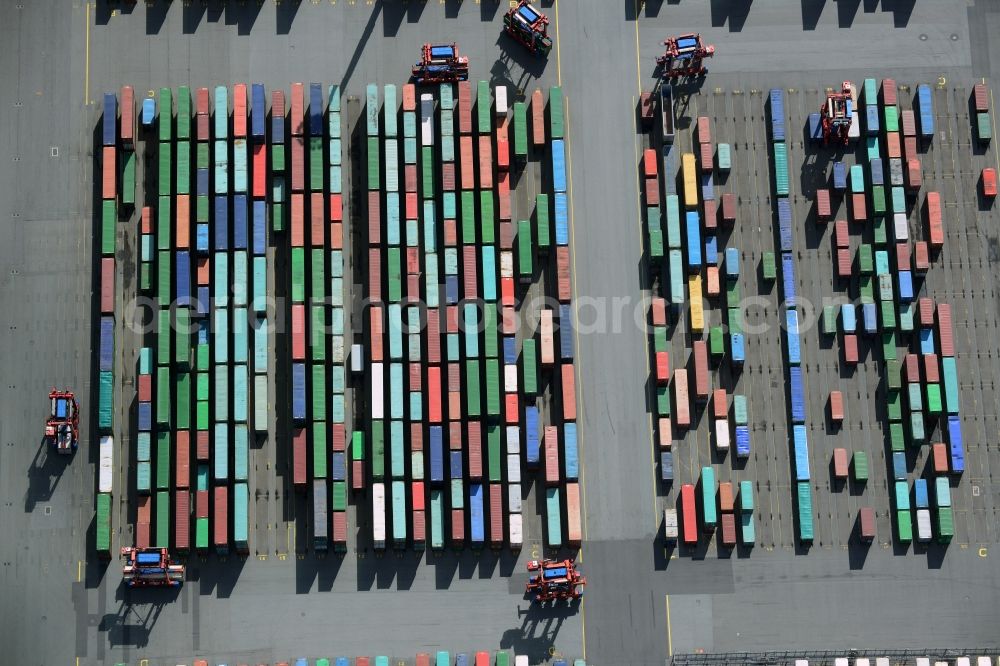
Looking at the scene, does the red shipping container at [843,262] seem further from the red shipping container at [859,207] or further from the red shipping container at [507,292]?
the red shipping container at [507,292]

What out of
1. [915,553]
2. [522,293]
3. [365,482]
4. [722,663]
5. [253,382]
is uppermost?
[522,293]

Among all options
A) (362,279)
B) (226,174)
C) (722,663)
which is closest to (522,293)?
(362,279)

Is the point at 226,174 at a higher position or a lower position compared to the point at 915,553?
higher

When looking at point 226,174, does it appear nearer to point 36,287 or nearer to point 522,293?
point 36,287

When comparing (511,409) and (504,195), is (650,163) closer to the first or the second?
(504,195)

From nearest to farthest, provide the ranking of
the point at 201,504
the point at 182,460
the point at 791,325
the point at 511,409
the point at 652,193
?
the point at 201,504, the point at 182,460, the point at 511,409, the point at 791,325, the point at 652,193

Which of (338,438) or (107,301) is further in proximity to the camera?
(107,301)

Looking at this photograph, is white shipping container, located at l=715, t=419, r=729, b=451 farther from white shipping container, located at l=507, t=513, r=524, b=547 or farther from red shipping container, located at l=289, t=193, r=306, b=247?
red shipping container, located at l=289, t=193, r=306, b=247

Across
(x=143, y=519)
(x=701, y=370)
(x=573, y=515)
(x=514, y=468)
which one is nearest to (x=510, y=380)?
(x=514, y=468)
